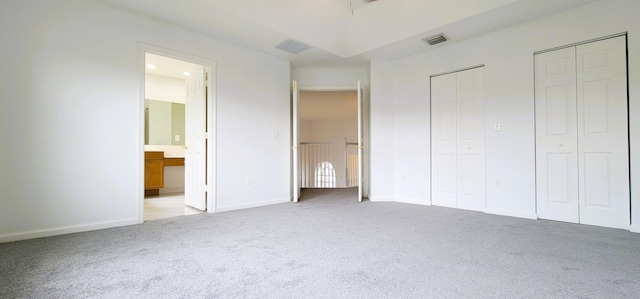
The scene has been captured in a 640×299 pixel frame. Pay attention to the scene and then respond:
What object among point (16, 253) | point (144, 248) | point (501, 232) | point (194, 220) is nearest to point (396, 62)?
point (501, 232)

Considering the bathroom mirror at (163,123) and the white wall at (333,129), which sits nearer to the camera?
the bathroom mirror at (163,123)

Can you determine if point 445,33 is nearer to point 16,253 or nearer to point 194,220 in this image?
point 194,220

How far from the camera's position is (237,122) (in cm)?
410

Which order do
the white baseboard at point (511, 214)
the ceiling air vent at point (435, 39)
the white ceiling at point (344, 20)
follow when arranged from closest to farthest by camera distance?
the white ceiling at point (344, 20) < the white baseboard at point (511, 214) < the ceiling air vent at point (435, 39)

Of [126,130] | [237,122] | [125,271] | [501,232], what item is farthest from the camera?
[237,122]

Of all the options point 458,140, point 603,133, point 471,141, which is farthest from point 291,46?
point 603,133

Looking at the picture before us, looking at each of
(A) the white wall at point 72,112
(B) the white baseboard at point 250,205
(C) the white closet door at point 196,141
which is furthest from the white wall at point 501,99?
(A) the white wall at point 72,112

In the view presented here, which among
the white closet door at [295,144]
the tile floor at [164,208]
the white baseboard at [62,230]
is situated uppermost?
the white closet door at [295,144]

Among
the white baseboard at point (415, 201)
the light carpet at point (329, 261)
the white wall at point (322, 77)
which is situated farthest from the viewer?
the white wall at point (322, 77)

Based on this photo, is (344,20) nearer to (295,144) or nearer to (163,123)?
(295,144)

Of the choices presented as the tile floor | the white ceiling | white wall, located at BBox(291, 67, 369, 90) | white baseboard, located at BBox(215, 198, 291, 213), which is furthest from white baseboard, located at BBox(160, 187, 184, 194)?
the white ceiling

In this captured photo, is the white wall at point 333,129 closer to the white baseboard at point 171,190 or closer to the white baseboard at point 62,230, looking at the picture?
the white baseboard at point 171,190

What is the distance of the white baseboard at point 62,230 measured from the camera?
8.16 feet

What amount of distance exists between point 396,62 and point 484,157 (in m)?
2.12
